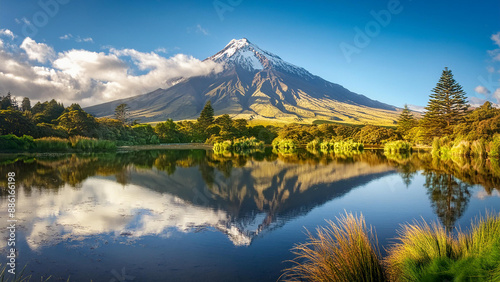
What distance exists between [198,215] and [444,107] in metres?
50.8

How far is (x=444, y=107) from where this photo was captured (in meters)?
46.3

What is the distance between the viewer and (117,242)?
533 cm

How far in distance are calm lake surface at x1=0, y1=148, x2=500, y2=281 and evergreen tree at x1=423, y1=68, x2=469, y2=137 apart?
36.7 metres

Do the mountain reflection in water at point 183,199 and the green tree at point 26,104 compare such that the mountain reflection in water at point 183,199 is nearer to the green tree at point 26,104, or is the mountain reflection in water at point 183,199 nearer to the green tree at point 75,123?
the green tree at point 75,123

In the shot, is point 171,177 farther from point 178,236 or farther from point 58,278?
point 58,278

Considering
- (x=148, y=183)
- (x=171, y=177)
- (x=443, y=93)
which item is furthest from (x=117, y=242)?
(x=443, y=93)

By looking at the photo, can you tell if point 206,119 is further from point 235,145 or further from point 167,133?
point 235,145

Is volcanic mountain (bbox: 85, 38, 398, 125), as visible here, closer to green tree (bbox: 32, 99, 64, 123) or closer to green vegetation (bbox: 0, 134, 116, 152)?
green tree (bbox: 32, 99, 64, 123)

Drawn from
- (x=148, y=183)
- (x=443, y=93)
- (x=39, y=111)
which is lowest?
(x=148, y=183)

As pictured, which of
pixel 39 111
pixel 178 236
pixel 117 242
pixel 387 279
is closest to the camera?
pixel 387 279

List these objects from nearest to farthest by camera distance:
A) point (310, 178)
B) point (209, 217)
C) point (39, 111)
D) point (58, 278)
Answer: point (58, 278) → point (209, 217) → point (310, 178) → point (39, 111)

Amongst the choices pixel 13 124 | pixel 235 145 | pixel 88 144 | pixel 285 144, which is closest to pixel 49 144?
pixel 13 124

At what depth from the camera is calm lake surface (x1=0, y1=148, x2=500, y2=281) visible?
174 inches

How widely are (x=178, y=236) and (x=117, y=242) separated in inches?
42.2
